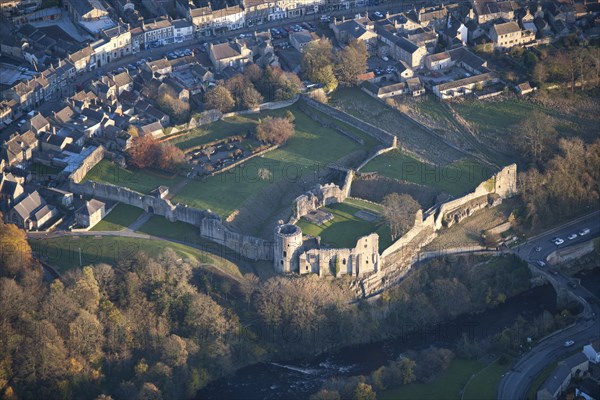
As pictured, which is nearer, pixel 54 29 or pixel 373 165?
pixel 373 165

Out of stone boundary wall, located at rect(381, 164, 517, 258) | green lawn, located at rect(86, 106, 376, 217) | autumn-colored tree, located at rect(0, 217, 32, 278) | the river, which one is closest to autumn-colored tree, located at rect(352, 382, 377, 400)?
the river

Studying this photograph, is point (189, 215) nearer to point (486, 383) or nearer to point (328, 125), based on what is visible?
point (328, 125)

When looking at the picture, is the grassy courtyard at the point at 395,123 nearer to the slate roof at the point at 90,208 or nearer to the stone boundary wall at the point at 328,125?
the stone boundary wall at the point at 328,125

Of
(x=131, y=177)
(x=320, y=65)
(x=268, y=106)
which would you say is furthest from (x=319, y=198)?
(x=320, y=65)

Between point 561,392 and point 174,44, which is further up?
point 174,44

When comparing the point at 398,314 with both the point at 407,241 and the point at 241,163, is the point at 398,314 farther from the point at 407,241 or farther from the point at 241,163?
the point at 241,163

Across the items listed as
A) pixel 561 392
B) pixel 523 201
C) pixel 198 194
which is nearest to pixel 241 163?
pixel 198 194
